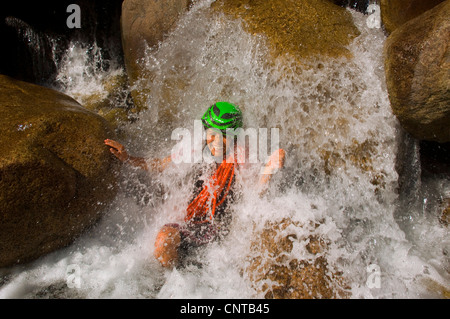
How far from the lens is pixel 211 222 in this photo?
3197 millimetres

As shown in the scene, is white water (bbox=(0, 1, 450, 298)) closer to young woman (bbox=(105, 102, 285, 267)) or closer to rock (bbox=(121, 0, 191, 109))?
young woman (bbox=(105, 102, 285, 267))

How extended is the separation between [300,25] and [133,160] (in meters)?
2.72

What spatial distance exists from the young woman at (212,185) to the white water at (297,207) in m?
0.16

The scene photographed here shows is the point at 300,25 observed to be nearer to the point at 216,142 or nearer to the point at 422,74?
the point at 422,74

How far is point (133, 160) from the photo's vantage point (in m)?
3.24

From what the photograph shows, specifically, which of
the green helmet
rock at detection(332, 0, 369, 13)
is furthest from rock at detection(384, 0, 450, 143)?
the green helmet

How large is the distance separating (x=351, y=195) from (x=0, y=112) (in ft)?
12.4

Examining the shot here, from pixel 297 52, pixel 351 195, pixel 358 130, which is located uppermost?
pixel 297 52

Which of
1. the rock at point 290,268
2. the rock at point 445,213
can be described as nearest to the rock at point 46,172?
the rock at point 290,268

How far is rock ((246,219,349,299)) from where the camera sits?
2.48 meters

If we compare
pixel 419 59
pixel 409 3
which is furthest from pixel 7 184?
pixel 409 3

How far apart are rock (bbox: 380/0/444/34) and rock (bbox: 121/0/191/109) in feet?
8.84

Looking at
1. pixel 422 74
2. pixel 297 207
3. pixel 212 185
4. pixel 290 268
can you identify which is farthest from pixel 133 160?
pixel 422 74

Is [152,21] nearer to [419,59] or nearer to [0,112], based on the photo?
[0,112]
